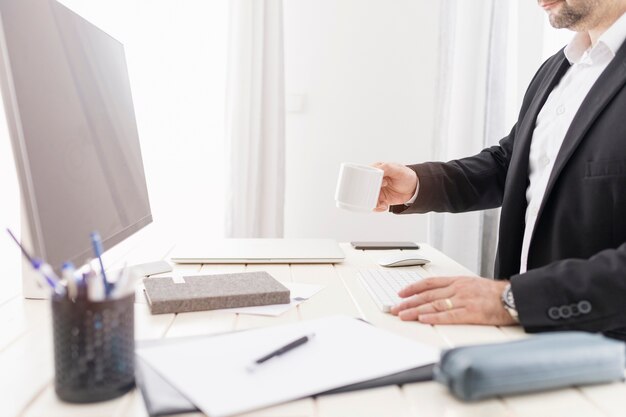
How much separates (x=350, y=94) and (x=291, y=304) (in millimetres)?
2040

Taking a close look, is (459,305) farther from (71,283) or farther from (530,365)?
(71,283)

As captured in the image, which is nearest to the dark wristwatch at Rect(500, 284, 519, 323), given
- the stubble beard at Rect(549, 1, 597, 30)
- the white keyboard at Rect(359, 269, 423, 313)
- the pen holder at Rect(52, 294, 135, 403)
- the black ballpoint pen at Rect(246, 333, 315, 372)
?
the white keyboard at Rect(359, 269, 423, 313)

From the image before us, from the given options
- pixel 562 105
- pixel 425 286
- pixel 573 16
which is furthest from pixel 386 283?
pixel 573 16

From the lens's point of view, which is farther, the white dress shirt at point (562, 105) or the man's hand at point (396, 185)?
the man's hand at point (396, 185)

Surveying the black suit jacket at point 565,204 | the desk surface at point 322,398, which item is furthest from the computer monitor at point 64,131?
the black suit jacket at point 565,204

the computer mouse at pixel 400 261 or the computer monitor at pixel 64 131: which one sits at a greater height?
the computer monitor at pixel 64 131

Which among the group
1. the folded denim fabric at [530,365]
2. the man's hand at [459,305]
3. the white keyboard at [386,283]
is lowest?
the white keyboard at [386,283]

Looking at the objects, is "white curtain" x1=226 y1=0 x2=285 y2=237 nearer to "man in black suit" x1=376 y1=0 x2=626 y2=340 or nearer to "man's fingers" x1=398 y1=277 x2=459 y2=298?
"man in black suit" x1=376 y1=0 x2=626 y2=340

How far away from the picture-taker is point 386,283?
3.32 ft

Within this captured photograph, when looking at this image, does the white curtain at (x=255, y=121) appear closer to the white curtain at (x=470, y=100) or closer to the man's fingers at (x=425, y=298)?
the white curtain at (x=470, y=100)

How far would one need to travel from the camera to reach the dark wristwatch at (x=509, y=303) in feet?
2.64

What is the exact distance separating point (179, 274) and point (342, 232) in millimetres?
1825

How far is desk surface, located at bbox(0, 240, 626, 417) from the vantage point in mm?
537

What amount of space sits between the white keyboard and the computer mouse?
7cm
